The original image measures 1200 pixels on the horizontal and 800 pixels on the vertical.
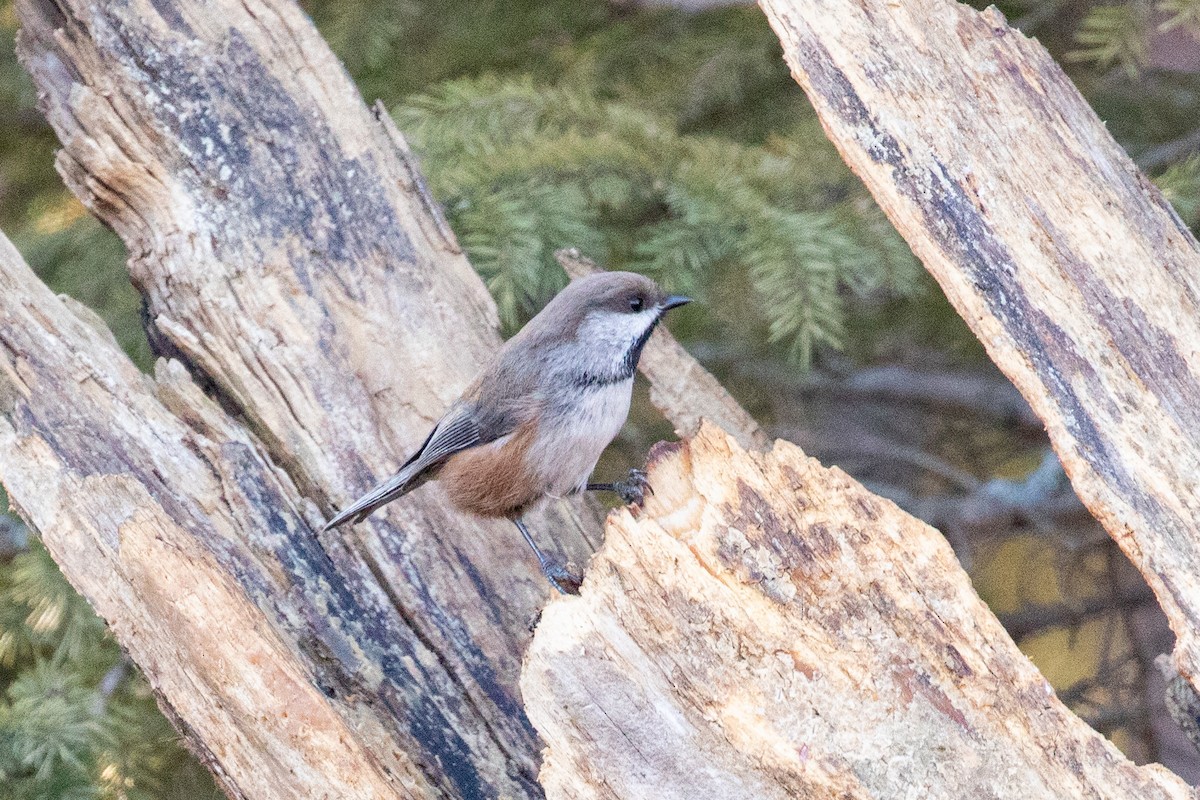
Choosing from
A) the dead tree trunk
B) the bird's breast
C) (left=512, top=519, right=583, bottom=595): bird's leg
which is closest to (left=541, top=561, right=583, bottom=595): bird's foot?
(left=512, top=519, right=583, bottom=595): bird's leg

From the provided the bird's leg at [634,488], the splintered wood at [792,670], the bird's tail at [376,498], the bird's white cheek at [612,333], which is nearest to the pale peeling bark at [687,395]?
the bird's white cheek at [612,333]

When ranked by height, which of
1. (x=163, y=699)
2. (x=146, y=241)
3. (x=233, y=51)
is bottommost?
(x=163, y=699)

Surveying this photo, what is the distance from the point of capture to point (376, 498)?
2.92 m

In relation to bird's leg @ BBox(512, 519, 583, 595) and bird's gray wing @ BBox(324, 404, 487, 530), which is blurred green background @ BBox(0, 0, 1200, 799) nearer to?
bird's gray wing @ BBox(324, 404, 487, 530)

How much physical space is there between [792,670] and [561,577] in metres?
0.94

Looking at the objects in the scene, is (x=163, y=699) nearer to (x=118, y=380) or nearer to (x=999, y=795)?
(x=118, y=380)

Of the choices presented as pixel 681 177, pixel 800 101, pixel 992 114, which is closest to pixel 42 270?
pixel 681 177

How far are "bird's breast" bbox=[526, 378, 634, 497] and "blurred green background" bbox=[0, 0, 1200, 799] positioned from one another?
503mm

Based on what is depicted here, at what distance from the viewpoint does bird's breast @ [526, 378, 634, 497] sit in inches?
122

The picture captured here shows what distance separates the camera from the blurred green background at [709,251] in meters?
3.42

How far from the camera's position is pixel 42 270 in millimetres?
4215

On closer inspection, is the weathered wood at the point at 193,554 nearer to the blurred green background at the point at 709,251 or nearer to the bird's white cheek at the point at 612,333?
the blurred green background at the point at 709,251

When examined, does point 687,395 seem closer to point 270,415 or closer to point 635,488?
point 635,488

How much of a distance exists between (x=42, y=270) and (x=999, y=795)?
3.61 metres
